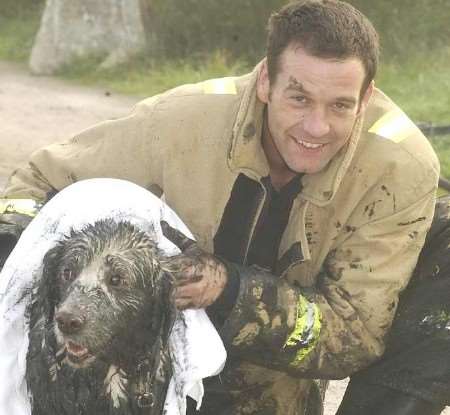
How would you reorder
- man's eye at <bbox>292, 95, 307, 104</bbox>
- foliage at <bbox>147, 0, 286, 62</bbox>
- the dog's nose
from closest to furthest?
1. the dog's nose
2. man's eye at <bbox>292, 95, 307, 104</bbox>
3. foliage at <bbox>147, 0, 286, 62</bbox>

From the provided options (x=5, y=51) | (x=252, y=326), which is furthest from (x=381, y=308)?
(x=5, y=51)

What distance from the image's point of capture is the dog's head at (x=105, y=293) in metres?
2.55

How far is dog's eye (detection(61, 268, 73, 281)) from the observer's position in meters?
2.66

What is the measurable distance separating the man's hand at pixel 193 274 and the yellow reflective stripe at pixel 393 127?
767 mm

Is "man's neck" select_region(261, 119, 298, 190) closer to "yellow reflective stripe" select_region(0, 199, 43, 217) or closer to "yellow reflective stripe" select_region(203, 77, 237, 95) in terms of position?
"yellow reflective stripe" select_region(203, 77, 237, 95)

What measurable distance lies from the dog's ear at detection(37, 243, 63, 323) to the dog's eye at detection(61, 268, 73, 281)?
5 cm

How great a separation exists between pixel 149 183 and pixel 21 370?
2.97ft

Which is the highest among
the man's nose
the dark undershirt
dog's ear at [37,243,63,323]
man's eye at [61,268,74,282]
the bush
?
the man's nose

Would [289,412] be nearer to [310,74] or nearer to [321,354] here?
[321,354]

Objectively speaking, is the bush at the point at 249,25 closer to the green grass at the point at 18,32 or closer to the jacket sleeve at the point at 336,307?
the green grass at the point at 18,32

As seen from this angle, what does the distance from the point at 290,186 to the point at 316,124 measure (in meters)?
0.30

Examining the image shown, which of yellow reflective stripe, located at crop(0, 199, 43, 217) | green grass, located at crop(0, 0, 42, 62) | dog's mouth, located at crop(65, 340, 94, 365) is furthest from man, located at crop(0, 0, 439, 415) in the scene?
green grass, located at crop(0, 0, 42, 62)

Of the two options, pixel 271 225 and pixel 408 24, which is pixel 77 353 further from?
pixel 408 24

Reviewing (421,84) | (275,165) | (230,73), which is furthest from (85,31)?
(275,165)
